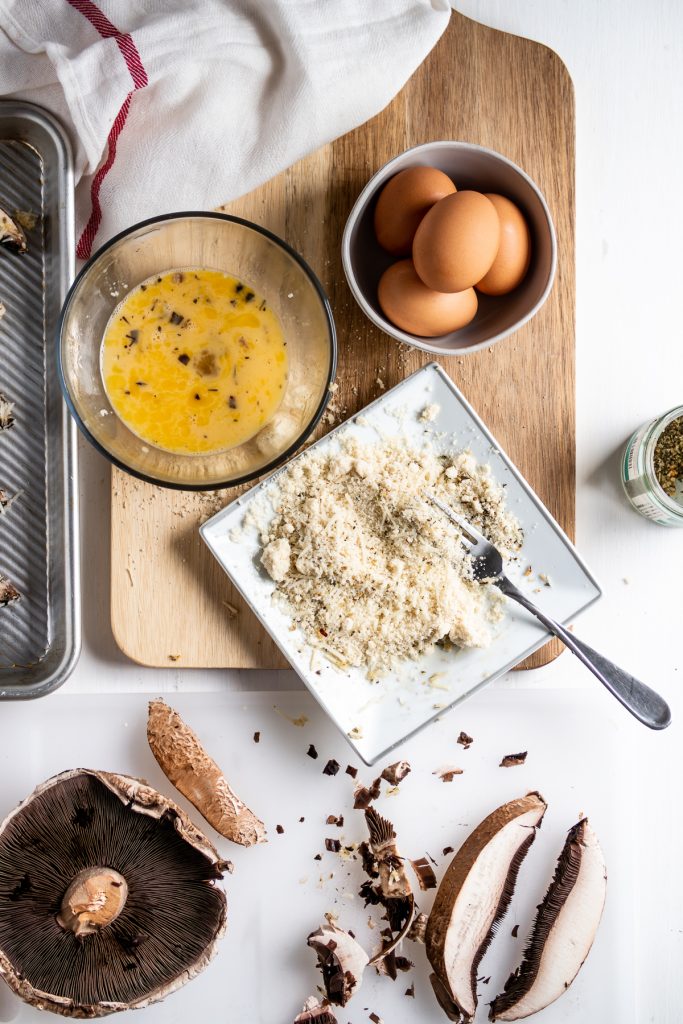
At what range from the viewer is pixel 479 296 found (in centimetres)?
96

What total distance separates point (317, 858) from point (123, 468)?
54cm

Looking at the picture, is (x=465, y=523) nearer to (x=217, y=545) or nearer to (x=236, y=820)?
(x=217, y=545)

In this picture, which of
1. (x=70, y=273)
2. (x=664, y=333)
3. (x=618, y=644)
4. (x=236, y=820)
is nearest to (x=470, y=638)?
(x=618, y=644)

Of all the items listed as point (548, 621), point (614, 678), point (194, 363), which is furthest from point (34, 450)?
point (614, 678)

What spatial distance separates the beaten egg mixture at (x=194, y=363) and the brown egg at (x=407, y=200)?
0.54ft

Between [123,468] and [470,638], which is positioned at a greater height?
[123,468]

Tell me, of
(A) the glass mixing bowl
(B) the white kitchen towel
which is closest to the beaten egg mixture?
(A) the glass mixing bowl

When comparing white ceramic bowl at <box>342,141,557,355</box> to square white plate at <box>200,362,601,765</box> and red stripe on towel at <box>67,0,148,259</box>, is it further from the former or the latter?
red stripe on towel at <box>67,0,148,259</box>

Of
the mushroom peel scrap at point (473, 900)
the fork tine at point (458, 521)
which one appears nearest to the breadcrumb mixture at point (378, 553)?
the fork tine at point (458, 521)

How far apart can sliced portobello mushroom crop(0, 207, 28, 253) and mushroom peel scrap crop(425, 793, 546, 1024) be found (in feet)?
2.94

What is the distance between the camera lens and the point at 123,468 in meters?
0.90

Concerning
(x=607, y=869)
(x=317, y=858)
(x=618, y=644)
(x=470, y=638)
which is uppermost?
(x=470, y=638)

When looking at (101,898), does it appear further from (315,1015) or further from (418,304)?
(418,304)

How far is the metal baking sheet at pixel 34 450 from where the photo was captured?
0.99m
